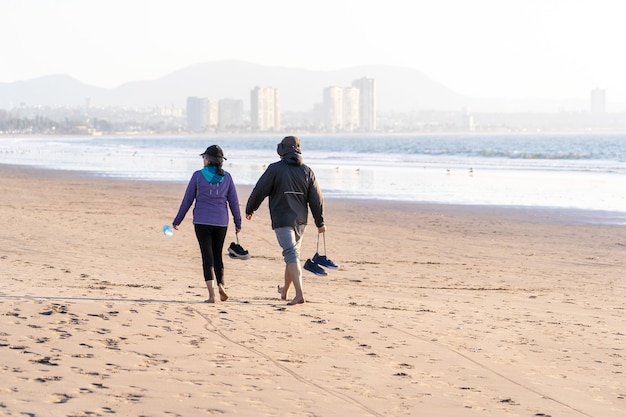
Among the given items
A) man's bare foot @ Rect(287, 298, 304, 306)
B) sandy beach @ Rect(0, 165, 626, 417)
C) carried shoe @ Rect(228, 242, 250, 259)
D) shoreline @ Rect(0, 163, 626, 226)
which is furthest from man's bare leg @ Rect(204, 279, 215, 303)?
shoreline @ Rect(0, 163, 626, 226)

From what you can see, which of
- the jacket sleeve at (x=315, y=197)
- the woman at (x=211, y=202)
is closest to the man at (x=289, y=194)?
the jacket sleeve at (x=315, y=197)

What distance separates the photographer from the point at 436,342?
7.64m

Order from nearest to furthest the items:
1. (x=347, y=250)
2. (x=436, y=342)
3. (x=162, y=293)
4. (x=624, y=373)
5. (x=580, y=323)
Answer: (x=624, y=373)
(x=436, y=342)
(x=580, y=323)
(x=162, y=293)
(x=347, y=250)

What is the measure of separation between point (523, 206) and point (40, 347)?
19.7 meters

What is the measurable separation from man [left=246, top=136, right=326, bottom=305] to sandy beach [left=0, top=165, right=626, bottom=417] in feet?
2.47

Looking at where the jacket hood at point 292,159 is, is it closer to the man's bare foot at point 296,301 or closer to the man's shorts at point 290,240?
the man's shorts at point 290,240

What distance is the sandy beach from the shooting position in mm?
5812

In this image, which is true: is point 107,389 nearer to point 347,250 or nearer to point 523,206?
point 347,250

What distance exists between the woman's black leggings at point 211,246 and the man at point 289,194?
1.31 ft

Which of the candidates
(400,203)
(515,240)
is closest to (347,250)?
(515,240)

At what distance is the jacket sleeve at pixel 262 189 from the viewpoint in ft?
29.0

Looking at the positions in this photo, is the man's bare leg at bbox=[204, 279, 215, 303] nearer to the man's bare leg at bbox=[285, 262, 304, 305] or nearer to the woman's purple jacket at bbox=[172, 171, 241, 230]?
the woman's purple jacket at bbox=[172, 171, 241, 230]

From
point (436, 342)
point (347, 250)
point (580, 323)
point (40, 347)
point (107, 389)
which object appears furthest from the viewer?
point (347, 250)

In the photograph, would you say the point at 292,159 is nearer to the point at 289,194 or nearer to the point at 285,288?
the point at 289,194
